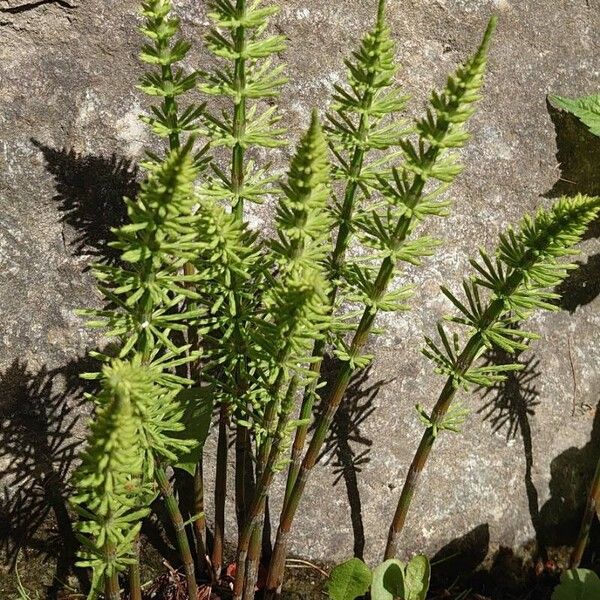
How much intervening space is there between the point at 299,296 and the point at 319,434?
1.84 feet

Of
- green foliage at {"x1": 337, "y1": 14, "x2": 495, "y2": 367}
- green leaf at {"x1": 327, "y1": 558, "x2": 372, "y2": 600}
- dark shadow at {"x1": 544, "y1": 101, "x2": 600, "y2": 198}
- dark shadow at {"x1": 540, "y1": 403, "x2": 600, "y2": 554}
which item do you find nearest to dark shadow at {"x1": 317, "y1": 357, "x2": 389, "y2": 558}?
green leaf at {"x1": 327, "y1": 558, "x2": 372, "y2": 600}

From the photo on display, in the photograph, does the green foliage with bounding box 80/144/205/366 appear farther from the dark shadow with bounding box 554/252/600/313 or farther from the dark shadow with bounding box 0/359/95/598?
the dark shadow with bounding box 554/252/600/313

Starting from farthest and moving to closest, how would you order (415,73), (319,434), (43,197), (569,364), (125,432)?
1. (569,364)
2. (415,73)
3. (43,197)
4. (319,434)
5. (125,432)

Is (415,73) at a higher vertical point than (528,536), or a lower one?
higher

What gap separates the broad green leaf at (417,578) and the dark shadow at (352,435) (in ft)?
0.73

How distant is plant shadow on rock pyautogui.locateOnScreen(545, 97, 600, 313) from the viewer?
1972 mm

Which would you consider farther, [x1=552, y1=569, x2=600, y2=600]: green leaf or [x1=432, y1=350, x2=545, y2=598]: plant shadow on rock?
[x1=432, y1=350, x2=545, y2=598]: plant shadow on rock

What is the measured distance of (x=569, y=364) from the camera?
206 centimetres

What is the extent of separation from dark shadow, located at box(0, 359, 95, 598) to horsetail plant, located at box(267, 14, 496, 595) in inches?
21.1

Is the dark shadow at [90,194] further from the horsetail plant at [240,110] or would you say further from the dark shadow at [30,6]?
the horsetail plant at [240,110]

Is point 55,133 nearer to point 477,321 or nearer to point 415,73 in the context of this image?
point 415,73

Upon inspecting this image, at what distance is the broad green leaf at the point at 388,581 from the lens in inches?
67.9

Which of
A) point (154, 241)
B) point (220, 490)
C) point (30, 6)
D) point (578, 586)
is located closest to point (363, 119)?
point (154, 241)

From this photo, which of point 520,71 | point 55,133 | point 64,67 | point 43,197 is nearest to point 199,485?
point 43,197
